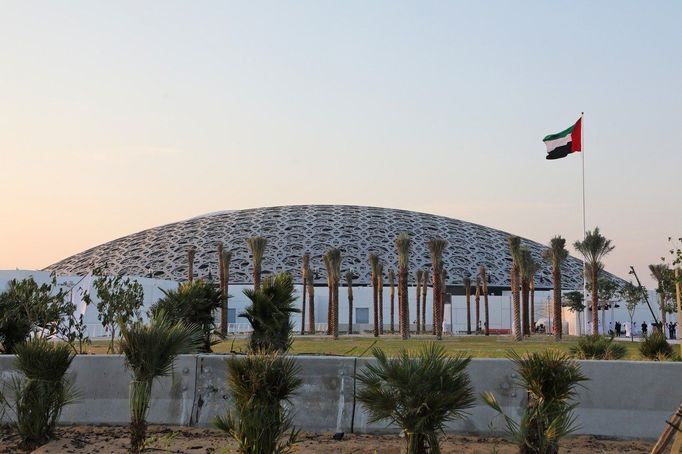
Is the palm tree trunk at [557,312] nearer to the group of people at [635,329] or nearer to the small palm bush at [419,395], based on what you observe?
the group of people at [635,329]

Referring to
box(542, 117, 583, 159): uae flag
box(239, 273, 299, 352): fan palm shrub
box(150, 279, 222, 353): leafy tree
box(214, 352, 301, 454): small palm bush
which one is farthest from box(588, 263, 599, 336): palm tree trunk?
box(214, 352, 301, 454): small palm bush

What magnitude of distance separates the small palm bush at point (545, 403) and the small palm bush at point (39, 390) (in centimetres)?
514

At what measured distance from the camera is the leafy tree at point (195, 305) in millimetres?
16291

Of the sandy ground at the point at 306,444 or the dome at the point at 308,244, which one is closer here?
the sandy ground at the point at 306,444

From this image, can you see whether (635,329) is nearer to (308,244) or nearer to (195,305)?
(308,244)

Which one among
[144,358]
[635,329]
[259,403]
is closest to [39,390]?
[144,358]

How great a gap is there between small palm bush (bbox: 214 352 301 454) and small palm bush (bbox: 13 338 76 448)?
8.54 feet

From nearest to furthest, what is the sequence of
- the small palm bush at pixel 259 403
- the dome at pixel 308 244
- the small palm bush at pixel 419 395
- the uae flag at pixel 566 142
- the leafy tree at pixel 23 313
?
the small palm bush at pixel 419 395
the small palm bush at pixel 259 403
the leafy tree at pixel 23 313
the uae flag at pixel 566 142
the dome at pixel 308 244

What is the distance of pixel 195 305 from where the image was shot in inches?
659

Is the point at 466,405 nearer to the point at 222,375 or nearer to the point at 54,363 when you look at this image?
the point at 222,375

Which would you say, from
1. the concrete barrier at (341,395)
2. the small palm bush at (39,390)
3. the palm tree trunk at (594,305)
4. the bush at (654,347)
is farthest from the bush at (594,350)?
the palm tree trunk at (594,305)

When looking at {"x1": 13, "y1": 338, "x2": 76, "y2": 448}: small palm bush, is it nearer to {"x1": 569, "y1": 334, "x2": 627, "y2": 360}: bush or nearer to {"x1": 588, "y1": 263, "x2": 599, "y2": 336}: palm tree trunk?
{"x1": 569, "y1": 334, "x2": 627, "y2": 360}: bush

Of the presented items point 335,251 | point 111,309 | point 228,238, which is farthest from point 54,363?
point 228,238

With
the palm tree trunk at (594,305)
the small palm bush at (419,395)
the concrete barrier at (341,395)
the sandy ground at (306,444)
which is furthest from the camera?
the palm tree trunk at (594,305)
